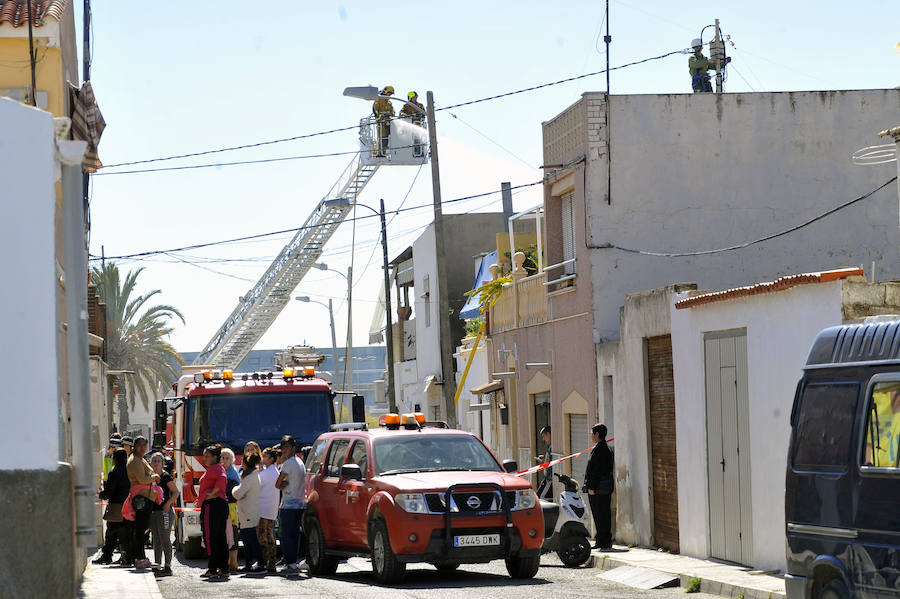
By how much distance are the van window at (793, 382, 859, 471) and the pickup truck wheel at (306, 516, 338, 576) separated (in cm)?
858

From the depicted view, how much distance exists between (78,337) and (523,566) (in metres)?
10.4

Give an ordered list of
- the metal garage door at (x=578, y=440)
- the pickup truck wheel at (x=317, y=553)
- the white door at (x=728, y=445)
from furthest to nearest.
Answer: the metal garage door at (x=578, y=440) < the pickup truck wheel at (x=317, y=553) < the white door at (x=728, y=445)

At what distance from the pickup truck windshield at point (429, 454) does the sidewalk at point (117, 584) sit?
10.3ft

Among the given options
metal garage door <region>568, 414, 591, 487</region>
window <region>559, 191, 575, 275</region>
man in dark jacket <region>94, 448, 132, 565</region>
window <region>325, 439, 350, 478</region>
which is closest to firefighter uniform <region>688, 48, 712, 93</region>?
window <region>559, 191, 575, 275</region>

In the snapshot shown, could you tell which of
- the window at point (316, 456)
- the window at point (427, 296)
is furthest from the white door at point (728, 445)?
the window at point (427, 296)

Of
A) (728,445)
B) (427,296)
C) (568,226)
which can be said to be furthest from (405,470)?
(427,296)

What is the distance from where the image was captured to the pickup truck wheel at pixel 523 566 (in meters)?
15.4

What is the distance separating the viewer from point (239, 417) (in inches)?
809

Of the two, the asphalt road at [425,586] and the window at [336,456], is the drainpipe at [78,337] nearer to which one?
the asphalt road at [425,586]

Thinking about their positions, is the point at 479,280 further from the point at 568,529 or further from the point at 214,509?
the point at 214,509

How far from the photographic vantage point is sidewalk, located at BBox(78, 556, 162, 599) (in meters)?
13.5

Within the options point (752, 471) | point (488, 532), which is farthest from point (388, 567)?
point (752, 471)

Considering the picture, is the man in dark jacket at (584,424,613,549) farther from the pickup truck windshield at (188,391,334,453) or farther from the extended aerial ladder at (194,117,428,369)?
the extended aerial ladder at (194,117,428,369)

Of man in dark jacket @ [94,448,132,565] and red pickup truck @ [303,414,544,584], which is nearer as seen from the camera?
red pickup truck @ [303,414,544,584]
